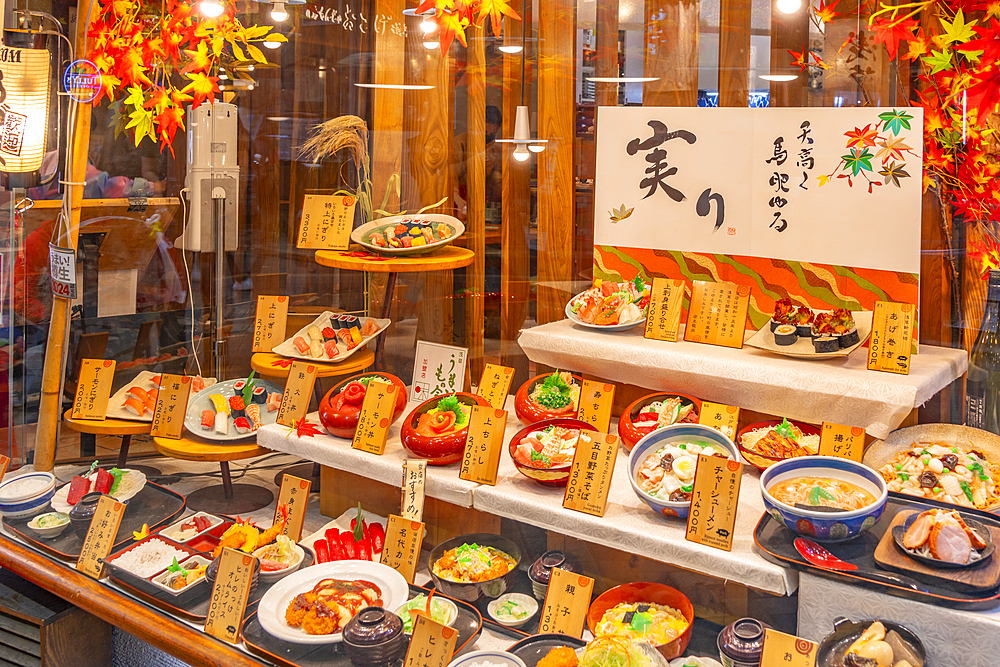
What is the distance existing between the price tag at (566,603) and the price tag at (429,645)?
29 centimetres

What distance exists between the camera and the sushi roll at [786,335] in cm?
226

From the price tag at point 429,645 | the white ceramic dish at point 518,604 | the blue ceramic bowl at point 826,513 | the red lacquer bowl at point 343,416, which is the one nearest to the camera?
the blue ceramic bowl at point 826,513

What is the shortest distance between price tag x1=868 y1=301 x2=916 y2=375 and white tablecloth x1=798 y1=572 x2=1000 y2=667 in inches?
24.8

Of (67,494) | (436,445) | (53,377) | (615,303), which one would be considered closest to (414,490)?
(436,445)

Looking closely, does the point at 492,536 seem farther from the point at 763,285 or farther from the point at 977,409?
the point at 977,409

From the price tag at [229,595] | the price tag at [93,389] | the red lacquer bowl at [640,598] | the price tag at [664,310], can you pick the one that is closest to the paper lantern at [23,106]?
the price tag at [93,389]

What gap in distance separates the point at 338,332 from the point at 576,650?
159 cm

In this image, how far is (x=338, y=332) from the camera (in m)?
3.05

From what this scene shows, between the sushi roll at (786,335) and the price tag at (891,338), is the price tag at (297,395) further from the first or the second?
the price tag at (891,338)

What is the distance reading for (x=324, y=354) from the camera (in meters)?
Result: 3.00

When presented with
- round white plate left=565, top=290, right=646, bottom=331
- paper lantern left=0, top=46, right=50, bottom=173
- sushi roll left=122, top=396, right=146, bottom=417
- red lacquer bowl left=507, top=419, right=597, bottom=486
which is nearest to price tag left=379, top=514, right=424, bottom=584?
red lacquer bowl left=507, top=419, right=597, bottom=486

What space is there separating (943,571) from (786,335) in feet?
2.57

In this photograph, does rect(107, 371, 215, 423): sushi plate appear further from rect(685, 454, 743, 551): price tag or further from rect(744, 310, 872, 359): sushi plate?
rect(744, 310, 872, 359): sushi plate

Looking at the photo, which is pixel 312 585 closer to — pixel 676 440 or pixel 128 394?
pixel 676 440
